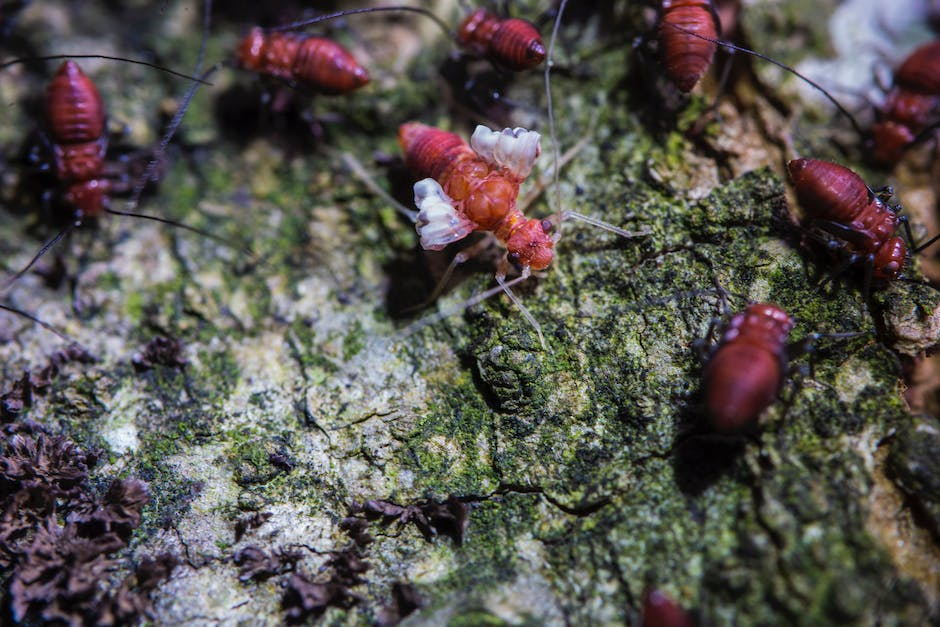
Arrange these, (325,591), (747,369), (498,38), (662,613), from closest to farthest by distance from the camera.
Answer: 1. (662,613)
2. (747,369)
3. (325,591)
4. (498,38)

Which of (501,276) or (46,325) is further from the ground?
(501,276)

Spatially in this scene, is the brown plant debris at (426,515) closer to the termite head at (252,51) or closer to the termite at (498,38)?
the termite at (498,38)

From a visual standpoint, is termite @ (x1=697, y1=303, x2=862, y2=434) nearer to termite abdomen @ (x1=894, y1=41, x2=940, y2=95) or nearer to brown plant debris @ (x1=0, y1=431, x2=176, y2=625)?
termite abdomen @ (x1=894, y1=41, x2=940, y2=95)

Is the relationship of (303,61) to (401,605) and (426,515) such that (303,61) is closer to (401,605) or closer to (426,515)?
(426,515)

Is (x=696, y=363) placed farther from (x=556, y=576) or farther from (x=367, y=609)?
(x=367, y=609)

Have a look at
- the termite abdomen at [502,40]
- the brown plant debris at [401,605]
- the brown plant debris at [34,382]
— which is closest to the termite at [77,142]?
the brown plant debris at [34,382]

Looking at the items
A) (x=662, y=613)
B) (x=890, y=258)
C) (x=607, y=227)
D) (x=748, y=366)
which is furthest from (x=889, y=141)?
(x=662, y=613)
